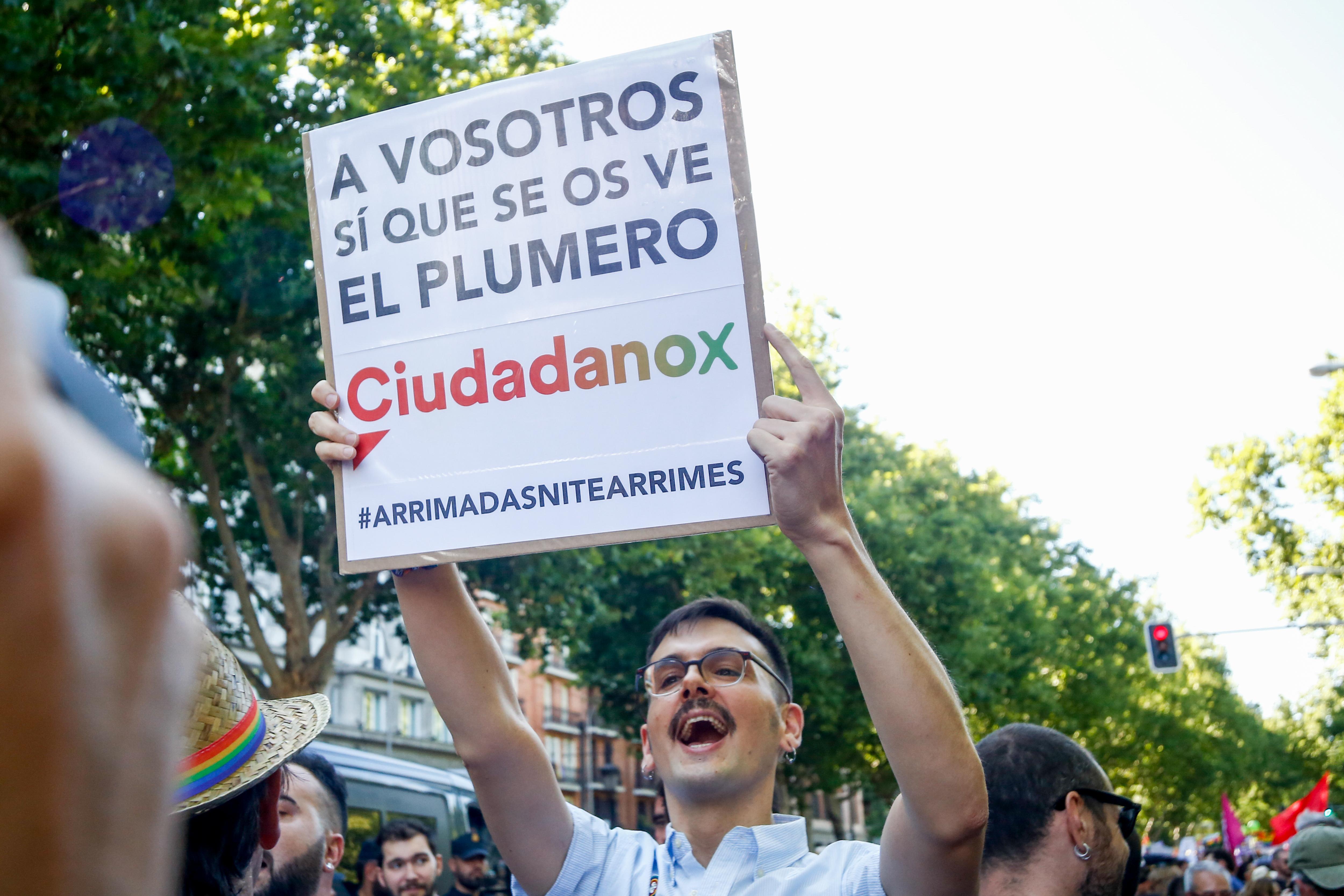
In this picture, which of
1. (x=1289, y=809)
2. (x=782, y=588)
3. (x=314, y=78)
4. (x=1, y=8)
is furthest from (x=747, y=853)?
(x=1289, y=809)

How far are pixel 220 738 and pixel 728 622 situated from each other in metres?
1.70

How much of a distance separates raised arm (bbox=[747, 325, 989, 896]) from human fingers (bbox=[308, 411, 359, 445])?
3.13 feet

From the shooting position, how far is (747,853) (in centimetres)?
279

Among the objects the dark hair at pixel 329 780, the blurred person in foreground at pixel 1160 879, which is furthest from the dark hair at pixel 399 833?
the blurred person in foreground at pixel 1160 879

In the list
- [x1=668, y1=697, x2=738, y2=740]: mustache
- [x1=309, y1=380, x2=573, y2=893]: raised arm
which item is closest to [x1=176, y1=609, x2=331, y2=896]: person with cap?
[x1=309, y1=380, x2=573, y2=893]: raised arm

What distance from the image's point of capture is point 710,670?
316 centimetres

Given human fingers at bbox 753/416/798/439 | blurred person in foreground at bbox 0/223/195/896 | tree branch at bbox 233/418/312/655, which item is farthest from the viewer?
tree branch at bbox 233/418/312/655

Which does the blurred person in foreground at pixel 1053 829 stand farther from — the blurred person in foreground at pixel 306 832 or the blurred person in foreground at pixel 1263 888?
the blurred person in foreground at pixel 1263 888

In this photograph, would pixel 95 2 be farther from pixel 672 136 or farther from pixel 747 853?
pixel 747 853

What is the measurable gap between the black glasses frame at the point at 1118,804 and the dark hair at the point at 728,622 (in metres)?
0.73

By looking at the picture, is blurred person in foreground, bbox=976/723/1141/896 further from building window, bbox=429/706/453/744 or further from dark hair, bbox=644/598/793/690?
building window, bbox=429/706/453/744

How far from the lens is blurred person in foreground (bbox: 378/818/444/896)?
6816mm

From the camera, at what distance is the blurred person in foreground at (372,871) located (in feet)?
23.0

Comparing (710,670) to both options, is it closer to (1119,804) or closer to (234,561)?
(1119,804)
